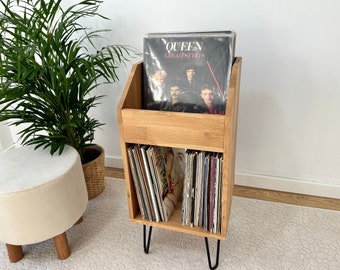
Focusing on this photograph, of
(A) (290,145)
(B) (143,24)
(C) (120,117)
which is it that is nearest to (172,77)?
(C) (120,117)

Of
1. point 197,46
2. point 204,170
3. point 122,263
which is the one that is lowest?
point 122,263

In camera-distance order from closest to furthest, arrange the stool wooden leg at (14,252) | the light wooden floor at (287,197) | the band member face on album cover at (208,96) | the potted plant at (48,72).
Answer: the band member face on album cover at (208,96) < the potted plant at (48,72) < the stool wooden leg at (14,252) < the light wooden floor at (287,197)

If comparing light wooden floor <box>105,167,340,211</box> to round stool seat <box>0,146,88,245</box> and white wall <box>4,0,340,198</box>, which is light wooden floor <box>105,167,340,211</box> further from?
round stool seat <box>0,146,88,245</box>

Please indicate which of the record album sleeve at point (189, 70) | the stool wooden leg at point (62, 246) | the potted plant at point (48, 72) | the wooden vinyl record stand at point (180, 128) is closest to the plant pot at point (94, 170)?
the potted plant at point (48, 72)

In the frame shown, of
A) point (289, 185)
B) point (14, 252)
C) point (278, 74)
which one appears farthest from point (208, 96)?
point (14, 252)

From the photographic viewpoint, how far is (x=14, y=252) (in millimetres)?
1275

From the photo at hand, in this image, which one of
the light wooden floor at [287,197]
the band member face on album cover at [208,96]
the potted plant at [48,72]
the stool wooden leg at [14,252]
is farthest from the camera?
the light wooden floor at [287,197]

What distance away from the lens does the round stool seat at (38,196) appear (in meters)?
1.09

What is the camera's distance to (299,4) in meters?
1.22

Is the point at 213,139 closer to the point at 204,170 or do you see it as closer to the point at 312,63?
the point at 204,170

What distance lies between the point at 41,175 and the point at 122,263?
528mm

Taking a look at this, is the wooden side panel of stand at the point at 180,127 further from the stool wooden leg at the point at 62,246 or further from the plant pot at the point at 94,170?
the plant pot at the point at 94,170

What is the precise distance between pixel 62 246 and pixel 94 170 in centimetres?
47

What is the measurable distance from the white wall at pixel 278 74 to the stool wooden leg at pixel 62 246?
0.90 metres
